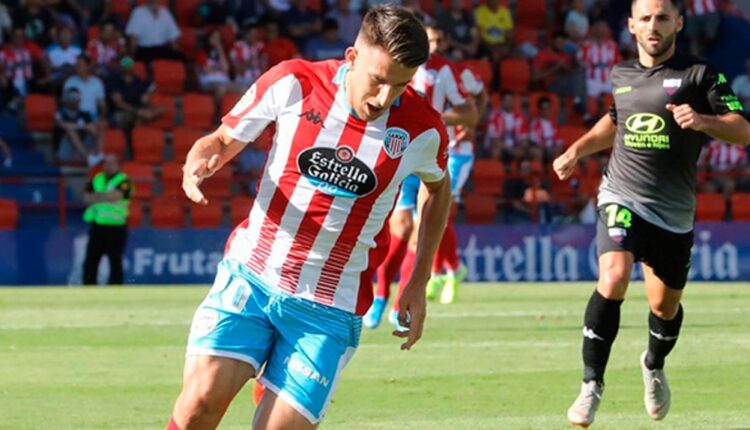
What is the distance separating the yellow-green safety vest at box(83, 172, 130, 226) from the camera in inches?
913

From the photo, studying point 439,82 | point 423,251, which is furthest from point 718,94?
point 439,82

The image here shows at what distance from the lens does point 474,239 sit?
80.7 feet

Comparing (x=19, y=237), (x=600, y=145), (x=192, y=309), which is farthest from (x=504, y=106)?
(x=600, y=145)

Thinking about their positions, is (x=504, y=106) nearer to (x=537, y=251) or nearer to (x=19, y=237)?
(x=537, y=251)

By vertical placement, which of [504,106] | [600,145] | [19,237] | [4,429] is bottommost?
[19,237]

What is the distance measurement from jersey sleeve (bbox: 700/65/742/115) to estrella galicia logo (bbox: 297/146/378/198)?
128 inches

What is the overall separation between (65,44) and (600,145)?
57.0 feet

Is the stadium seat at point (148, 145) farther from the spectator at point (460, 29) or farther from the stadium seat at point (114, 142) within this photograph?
the spectator at point (460, 29)

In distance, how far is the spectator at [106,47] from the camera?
25734 mm

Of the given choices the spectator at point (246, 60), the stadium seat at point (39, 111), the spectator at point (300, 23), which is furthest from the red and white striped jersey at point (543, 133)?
the stadium seat at point (39, 111)

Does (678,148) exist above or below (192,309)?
above

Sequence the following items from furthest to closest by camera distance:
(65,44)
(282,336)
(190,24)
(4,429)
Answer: (190,24) → (65,44) → (4,429) → (282,336)

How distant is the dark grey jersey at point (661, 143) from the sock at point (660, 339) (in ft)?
1.98

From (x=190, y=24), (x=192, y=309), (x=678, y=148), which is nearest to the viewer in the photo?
(x=678, y=148)
